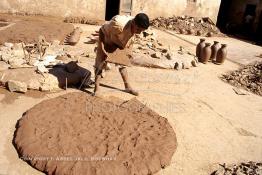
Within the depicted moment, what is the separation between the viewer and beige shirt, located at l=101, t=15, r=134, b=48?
4.41 m

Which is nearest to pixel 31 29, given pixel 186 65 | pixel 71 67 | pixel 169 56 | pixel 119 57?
pixel 71 67

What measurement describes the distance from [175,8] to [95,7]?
3722 millimetres

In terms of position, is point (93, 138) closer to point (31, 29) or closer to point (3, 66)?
point (3, 66)

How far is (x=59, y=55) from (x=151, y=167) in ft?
13.0

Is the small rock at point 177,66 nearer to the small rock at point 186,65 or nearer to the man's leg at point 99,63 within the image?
the small rock at point 186,65

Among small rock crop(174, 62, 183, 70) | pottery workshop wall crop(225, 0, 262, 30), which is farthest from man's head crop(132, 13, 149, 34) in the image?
pottery workshop wall crop(225, 0, 262, 30)

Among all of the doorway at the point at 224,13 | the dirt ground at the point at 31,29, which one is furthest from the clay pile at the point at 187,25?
the dirt ground at the point at 31,29

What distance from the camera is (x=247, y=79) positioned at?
7125 millimetres

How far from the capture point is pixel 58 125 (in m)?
3.94

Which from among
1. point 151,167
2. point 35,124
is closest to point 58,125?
point 35,124

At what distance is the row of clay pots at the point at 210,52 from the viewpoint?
7.89 meters

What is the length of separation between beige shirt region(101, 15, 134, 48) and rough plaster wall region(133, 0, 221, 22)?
24.9 ft

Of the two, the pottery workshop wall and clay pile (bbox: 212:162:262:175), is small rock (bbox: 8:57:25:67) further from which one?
the pottery workshop wall

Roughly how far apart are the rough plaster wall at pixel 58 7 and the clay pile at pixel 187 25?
2.50 meters
